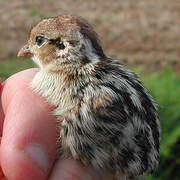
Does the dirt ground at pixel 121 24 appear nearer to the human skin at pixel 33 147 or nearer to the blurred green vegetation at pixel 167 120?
the blurred green vegetation at pixel 167 120

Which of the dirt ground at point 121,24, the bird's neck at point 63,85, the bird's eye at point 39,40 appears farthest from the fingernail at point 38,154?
the dirt ground at point 121,24

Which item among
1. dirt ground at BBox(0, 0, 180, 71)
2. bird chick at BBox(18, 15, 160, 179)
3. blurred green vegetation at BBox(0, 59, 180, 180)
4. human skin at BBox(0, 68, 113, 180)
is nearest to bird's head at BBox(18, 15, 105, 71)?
bird chick at BBox(18, 15, 160, 179)

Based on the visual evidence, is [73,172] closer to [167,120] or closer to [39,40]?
[39,40]

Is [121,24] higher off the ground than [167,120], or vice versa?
[121,24]

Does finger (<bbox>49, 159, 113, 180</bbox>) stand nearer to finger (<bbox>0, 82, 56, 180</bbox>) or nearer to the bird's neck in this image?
finger (<bbox>0, 82, 56, 180</bbox>)

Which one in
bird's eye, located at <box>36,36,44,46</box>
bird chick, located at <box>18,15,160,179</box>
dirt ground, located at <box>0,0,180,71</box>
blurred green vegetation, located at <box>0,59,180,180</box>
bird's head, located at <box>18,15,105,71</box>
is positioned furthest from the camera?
dirt ground, located at <box>0,0,180,71</box>

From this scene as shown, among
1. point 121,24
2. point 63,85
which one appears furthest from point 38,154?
point 121,24

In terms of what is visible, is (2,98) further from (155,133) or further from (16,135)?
(155,133)
